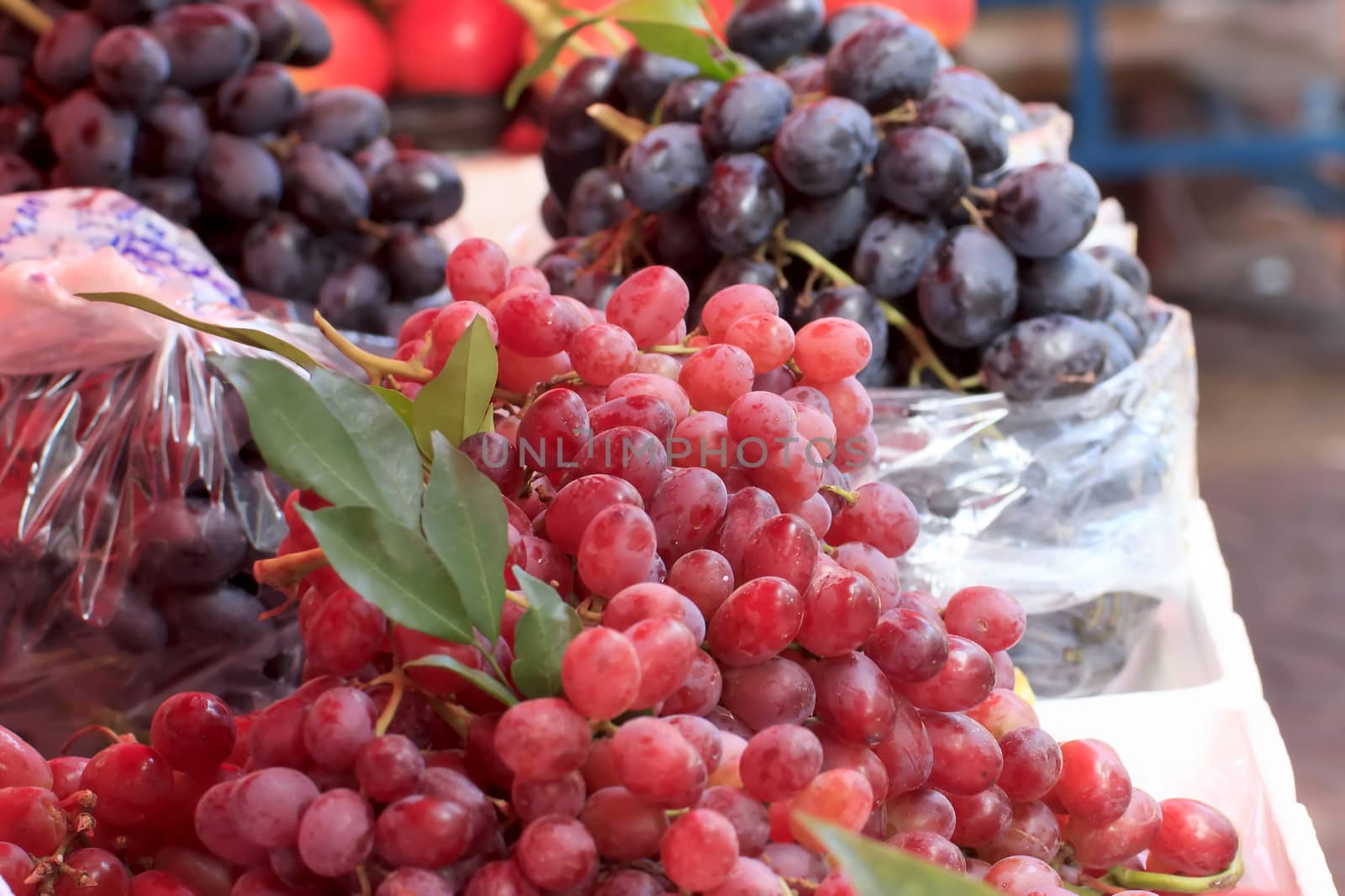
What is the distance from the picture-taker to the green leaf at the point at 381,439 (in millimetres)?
446

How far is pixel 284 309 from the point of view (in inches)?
37.9

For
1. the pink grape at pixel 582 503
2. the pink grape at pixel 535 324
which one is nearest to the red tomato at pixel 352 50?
the pink grape at pixel 535 324

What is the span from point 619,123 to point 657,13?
9 cm

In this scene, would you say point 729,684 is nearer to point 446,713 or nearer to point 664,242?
point 446,713

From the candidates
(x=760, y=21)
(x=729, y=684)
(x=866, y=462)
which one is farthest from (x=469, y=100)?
(x=729, y=684)

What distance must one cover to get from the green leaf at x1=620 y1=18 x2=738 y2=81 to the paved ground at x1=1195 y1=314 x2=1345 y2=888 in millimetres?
1608

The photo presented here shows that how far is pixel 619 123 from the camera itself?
2.98ft

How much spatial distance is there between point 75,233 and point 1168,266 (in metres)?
4.03

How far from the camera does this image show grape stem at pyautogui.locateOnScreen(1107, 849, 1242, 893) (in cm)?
56

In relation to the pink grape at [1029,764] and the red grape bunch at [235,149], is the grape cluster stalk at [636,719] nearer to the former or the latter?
the pink grape at [1029,764]

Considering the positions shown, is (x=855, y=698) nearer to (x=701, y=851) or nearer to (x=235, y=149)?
(x=701, y=851)

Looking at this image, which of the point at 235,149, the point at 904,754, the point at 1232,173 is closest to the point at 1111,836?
the point at 904,754

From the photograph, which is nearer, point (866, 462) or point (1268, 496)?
point (866, 462)

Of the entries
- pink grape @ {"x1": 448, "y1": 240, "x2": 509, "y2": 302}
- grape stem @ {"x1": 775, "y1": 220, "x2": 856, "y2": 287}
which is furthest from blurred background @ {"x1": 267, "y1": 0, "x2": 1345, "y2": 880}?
pink grape @ {"x1": 448, "y1": 240, "x2": 509, "y2": 302}
